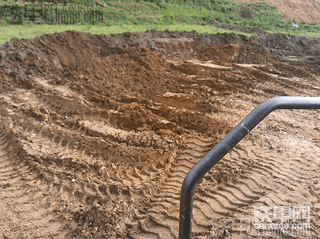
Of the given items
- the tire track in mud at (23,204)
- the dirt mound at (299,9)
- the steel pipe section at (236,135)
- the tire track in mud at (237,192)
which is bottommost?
the tire track in mud at (23,204)

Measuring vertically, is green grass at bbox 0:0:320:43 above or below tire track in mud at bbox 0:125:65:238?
above

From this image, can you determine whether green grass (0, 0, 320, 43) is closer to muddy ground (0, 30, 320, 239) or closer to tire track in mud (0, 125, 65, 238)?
muddy ground (0, 30, 320, 239)

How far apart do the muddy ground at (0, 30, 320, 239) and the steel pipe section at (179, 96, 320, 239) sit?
209 cm

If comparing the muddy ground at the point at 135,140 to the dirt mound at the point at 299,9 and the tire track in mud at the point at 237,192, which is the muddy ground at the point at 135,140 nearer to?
the tire track in mud at the point at 237,192

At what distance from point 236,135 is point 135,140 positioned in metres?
4.41

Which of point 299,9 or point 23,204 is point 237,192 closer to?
point 23,204

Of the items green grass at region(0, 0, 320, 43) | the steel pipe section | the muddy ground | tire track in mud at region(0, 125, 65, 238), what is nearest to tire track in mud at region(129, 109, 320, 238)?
the muddy ground

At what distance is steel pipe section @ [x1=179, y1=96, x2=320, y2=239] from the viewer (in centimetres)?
172

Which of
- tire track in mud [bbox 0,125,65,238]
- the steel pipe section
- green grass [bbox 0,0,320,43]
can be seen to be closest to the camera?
the steel pipe section

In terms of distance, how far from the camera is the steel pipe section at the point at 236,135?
1.72 meters

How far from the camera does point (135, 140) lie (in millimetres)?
6035

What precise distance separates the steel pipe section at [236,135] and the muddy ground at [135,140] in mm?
2092

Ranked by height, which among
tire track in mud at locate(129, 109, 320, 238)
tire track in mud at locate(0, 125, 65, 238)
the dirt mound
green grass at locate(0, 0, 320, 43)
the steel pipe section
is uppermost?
the dirt mound

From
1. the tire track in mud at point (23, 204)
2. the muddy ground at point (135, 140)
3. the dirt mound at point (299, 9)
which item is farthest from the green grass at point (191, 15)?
the tire track in mud at point (23, 204)
